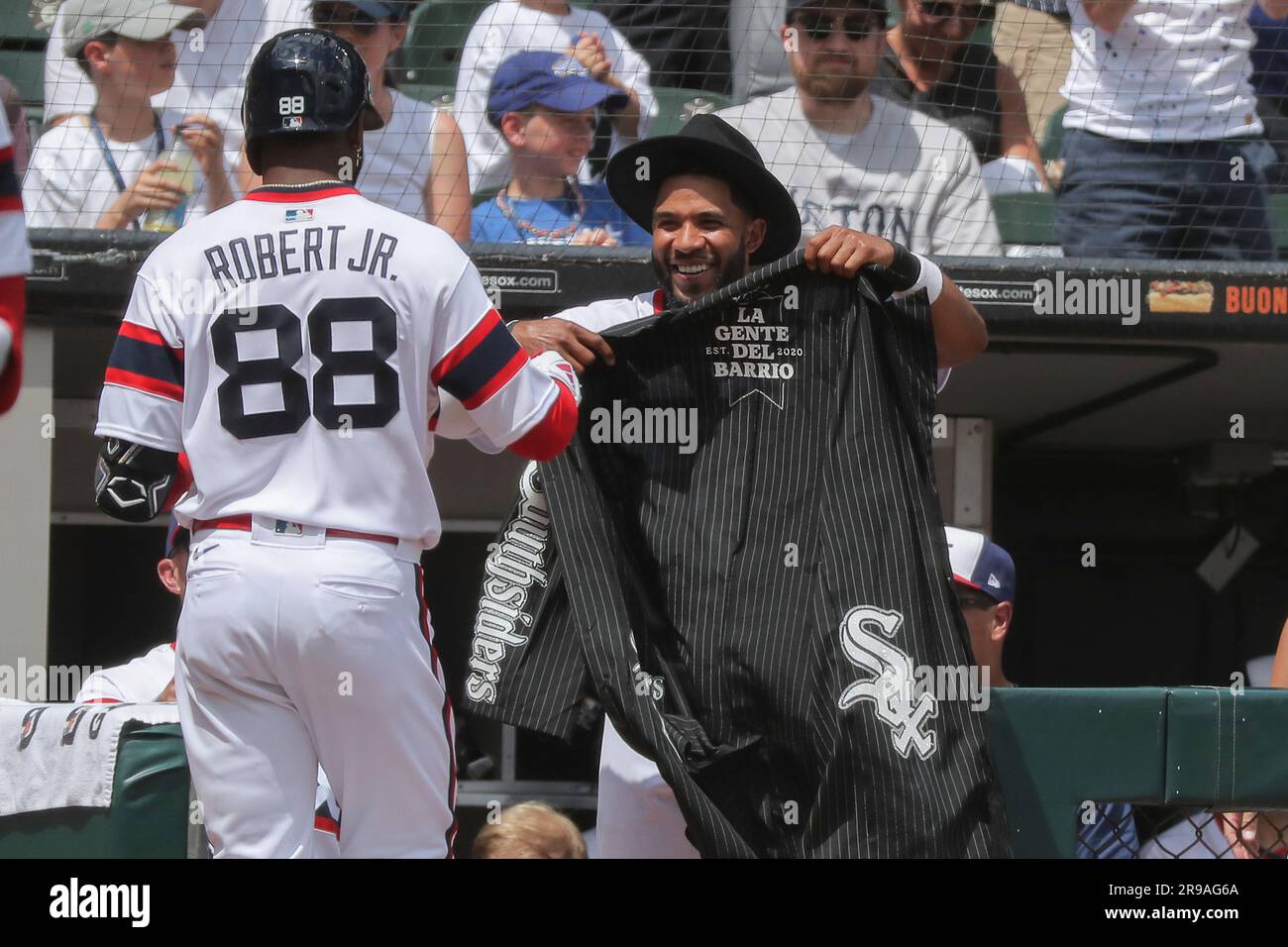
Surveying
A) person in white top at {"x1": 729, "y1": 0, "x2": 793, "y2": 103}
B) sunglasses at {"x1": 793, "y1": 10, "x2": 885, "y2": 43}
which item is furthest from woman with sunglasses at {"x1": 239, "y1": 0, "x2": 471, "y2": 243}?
sunglasses at {"x1": 793, "y1": 10, "x2": 885, "y2": 43}

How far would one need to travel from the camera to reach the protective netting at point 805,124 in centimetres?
524

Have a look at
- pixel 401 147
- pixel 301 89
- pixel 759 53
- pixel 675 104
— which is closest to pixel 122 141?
pixel 401 147

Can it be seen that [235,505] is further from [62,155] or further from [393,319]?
[62,155]

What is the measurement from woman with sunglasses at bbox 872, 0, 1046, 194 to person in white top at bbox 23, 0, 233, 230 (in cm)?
232

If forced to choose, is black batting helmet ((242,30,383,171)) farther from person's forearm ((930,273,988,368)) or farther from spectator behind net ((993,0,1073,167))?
spectator behind net ((993,0,1073,167))

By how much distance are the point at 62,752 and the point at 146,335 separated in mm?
880

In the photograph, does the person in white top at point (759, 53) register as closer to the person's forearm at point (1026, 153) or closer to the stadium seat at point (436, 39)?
the person's forearm at point (1026, 153)

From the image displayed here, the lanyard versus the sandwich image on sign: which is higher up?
the lanyard

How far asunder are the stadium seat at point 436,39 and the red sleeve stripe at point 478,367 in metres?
3.66

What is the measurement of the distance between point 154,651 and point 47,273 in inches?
44.1

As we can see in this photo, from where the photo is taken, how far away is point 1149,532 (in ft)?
22.4

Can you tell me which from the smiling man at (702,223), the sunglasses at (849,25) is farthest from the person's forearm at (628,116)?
the smiling man at (702,223)

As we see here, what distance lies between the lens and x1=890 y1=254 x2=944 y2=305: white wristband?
321cm
